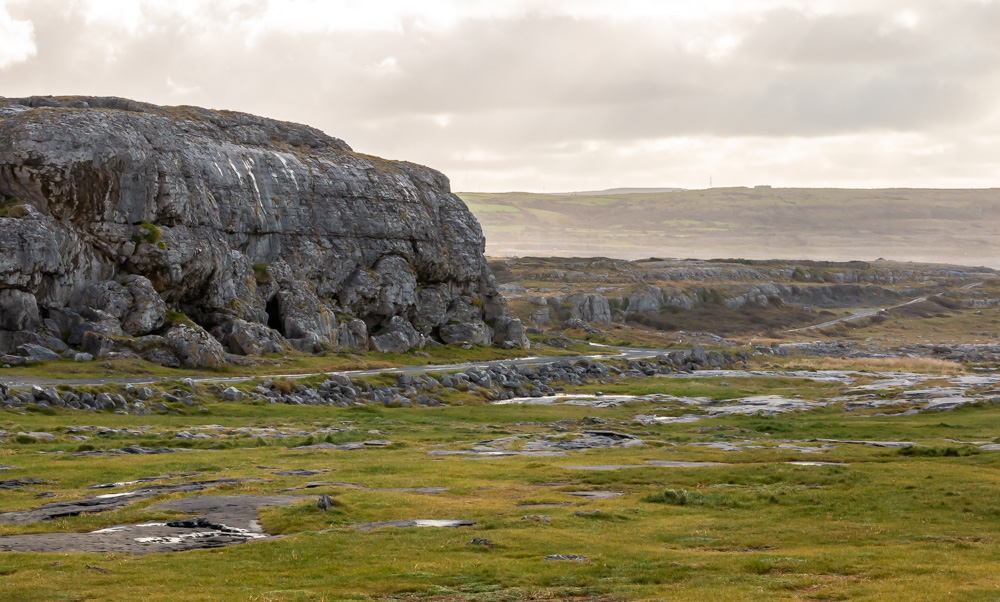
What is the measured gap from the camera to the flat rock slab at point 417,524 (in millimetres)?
31828

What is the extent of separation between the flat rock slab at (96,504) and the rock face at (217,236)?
168 feet

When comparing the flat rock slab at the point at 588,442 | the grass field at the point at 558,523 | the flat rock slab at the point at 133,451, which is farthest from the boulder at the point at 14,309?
the flat rock slab at the point at 588,442

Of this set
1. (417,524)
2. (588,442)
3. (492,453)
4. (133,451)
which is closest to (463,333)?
(588,442)

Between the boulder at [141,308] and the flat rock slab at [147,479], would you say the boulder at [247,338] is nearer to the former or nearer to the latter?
the boulder at [141,308]

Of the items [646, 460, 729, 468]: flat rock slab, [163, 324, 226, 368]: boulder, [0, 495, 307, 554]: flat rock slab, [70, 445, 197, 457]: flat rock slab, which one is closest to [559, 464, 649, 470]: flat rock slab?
[646, 460, 729, 468]: flat rock slab

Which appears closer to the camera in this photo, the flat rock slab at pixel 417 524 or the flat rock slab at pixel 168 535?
the flat rock slab at pixel 168 535

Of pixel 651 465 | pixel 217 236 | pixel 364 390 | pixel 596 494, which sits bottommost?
pixel 364 390

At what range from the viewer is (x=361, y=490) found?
129 feet

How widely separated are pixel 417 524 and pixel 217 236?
267 feet

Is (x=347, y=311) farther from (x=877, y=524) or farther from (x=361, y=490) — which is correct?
(x=877, y=524)

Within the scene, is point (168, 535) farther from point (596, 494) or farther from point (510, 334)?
point (510, 334)

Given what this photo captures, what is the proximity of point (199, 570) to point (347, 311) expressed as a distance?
9632cm

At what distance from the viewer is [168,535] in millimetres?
29812

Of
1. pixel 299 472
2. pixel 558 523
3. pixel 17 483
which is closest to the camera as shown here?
pixel 558 523
